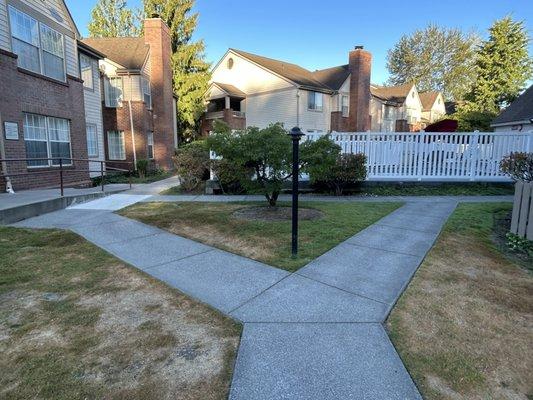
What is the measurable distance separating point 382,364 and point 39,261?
4.67 metres

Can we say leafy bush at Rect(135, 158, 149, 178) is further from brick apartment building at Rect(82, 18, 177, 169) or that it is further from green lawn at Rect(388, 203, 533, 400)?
green lawn at Rect(388, 203, 533, 400)

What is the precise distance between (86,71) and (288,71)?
673 inches

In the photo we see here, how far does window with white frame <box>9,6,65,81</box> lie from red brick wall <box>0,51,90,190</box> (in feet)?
1.31

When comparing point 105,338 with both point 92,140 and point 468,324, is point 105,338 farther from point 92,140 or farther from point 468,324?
point 92,140

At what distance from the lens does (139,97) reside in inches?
765

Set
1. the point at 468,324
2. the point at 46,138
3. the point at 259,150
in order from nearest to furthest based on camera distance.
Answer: the point at 468,324, the point at 259,150, the point at 46,138

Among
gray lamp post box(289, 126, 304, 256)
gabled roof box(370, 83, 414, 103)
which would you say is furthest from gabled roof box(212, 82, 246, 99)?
gray lamp post box(289, 126, 304, 256)

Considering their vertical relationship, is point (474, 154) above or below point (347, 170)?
above

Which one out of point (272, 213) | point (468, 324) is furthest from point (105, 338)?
point (272, 213)

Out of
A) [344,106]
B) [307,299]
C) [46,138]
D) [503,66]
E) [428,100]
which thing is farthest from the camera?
[428,100]

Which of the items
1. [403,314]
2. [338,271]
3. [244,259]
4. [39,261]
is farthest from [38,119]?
[403,314]

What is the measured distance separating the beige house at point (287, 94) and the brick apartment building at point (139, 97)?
5478mm

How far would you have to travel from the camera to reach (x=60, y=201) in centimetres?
862

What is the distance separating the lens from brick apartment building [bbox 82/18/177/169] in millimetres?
19281
